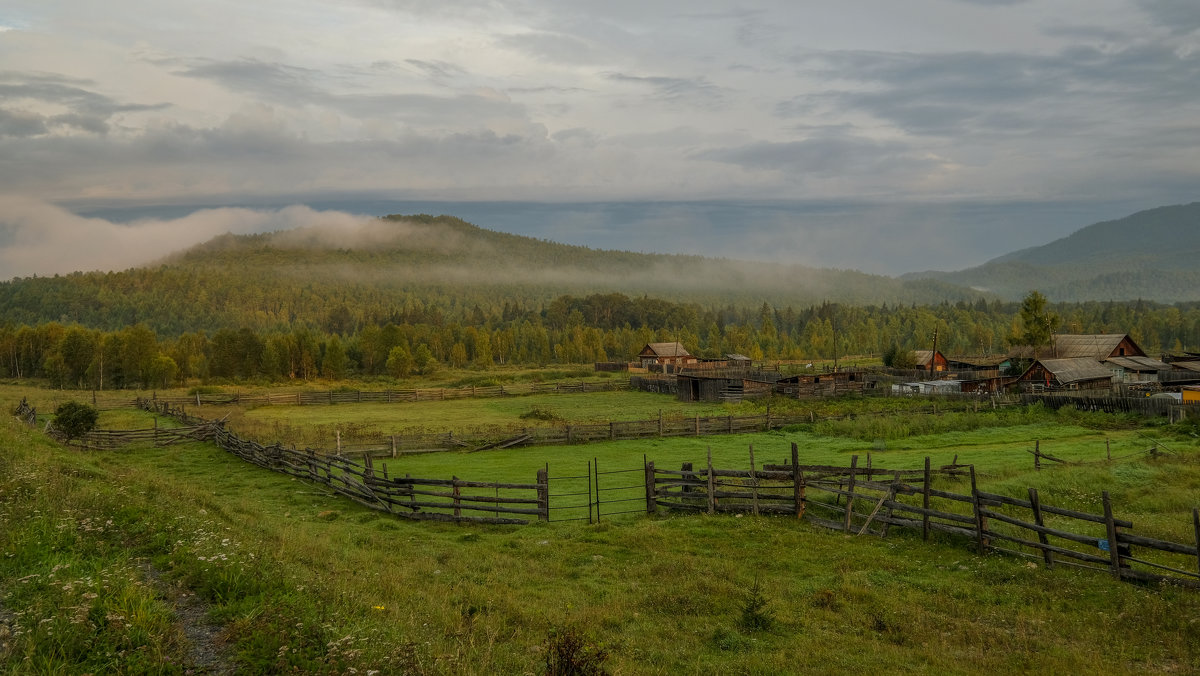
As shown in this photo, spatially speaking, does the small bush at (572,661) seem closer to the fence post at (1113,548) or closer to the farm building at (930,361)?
the fence post at (1113,548)

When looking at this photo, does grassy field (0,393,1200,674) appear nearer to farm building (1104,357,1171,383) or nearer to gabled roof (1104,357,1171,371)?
farm building (1104,357,1171,383)

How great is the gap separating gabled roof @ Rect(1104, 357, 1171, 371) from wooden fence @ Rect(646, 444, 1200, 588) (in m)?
56.6

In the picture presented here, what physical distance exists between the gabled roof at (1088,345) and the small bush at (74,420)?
276 feet

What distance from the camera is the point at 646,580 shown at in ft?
46.4

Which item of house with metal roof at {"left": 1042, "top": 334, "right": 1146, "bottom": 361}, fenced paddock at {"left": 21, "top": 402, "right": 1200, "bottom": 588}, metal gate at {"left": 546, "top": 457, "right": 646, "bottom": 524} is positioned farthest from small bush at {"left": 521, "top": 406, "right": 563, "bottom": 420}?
house with metal roof at {"left": 1042, "top": 334, "right": 1146, "bottom": 361}

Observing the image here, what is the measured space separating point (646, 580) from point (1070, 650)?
716 cm

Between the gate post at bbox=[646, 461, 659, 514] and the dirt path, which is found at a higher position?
the dirt path

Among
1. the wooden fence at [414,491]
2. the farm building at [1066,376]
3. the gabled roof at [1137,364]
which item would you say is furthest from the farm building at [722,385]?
the wooden fence at [414,491]

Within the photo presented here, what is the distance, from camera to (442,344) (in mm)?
144625

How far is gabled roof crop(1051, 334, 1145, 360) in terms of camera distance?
71.9m

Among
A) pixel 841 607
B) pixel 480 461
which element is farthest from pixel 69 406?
pixel 841 607

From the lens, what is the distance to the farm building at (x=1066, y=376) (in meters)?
59.3

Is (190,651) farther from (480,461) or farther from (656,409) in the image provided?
(656,409)

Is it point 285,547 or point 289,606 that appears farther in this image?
point 285,547
